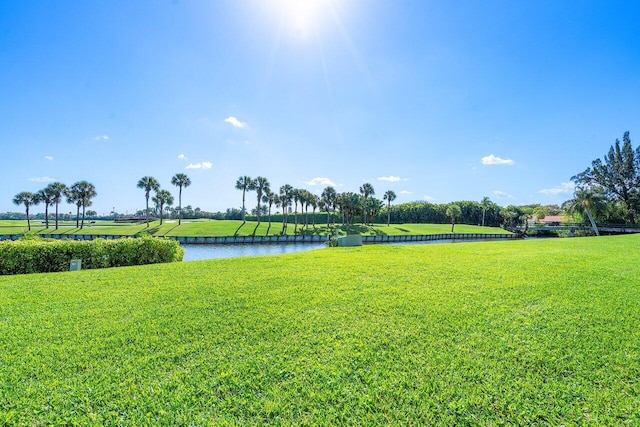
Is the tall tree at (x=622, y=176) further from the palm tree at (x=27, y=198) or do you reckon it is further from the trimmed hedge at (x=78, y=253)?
the palm tree at (x=27, y=198)

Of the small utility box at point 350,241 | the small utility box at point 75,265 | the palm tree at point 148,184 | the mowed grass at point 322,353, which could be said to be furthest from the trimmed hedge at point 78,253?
the palm tree at point 148,184

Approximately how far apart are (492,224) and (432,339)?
303 ft

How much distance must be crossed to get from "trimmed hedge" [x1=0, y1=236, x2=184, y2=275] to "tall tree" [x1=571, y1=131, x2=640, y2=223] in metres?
63.0

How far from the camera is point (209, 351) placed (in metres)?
3.47

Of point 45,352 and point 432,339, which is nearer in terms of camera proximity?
point 45,352

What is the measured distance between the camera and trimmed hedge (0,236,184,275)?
28.1 ft

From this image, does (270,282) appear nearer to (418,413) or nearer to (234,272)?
(234,272)

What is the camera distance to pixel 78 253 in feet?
30.5

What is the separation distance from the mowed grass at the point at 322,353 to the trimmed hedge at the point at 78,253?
3399 millimetres

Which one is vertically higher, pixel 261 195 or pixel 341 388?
pixel 261 195

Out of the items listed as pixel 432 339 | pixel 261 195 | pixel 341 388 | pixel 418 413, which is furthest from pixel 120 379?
pixel 261 195

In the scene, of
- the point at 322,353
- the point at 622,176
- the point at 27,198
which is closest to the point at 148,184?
the point at 27,198

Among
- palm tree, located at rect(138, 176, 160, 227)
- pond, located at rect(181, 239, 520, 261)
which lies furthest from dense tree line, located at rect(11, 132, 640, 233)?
pond, located at rect(181, 239, 520, 261)

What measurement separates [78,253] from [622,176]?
71121 mm
